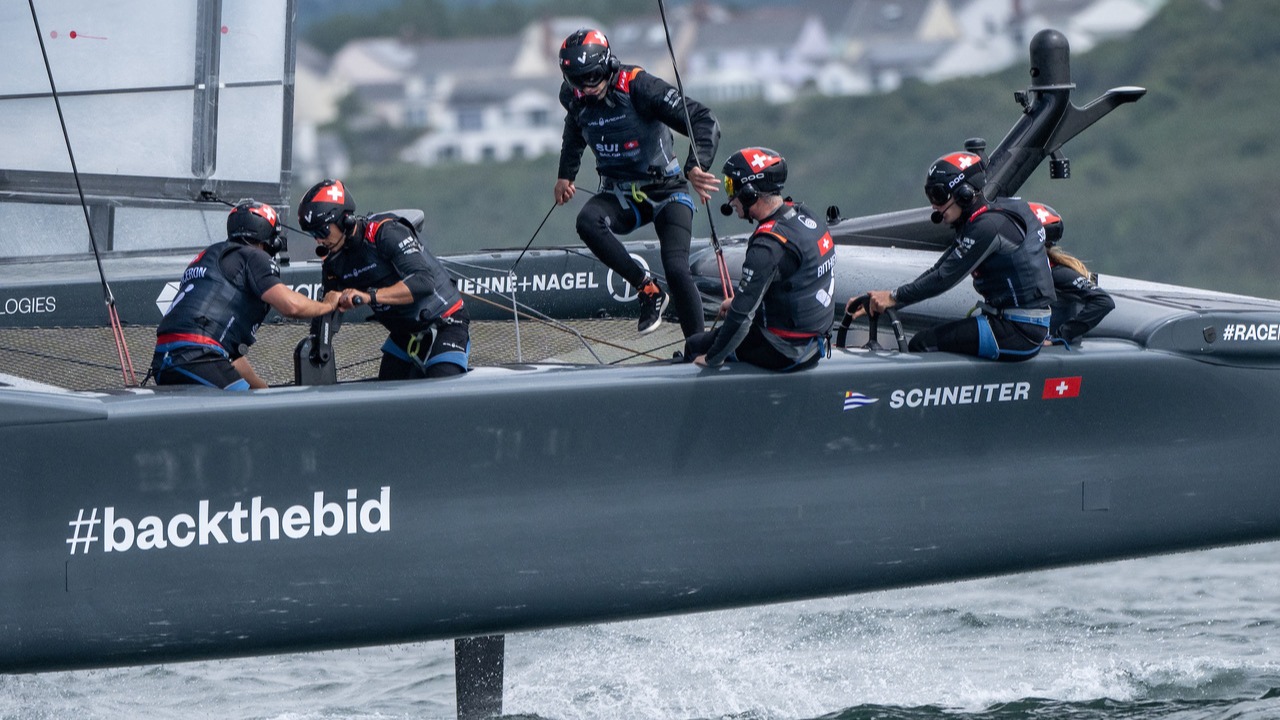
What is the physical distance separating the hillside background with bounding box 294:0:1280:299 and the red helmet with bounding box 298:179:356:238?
82.0ft

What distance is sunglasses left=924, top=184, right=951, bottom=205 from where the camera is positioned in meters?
5.62

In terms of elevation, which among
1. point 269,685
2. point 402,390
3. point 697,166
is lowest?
point 269,685

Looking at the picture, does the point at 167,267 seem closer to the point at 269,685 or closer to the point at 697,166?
the point at 269,685

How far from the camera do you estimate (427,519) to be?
16.6ft

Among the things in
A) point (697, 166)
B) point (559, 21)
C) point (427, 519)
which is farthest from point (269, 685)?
point (559, 21)

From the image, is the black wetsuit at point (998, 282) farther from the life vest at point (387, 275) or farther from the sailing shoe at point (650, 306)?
the life vest at point (387, 275)

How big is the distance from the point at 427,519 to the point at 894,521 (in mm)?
1478

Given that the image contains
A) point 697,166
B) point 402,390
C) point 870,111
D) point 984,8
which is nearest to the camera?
point 402,390

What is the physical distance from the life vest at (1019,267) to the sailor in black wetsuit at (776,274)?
1.99 feet

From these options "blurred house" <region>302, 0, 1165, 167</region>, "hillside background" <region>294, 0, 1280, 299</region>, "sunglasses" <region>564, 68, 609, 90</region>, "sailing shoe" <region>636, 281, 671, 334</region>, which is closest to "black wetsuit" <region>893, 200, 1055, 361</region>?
"sailing shoe" <region>636, 281, 671, 334</region>

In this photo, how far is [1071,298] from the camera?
20.3 ft

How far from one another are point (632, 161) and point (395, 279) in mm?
1144

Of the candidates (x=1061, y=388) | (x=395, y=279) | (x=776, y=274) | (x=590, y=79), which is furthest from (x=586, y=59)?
(x=1061, y=388)

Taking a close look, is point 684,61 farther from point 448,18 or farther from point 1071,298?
point 1071,298
